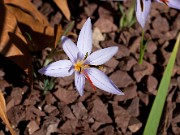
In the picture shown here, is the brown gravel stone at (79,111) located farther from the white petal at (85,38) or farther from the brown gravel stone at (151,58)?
the brown gravel stone at (151,58)

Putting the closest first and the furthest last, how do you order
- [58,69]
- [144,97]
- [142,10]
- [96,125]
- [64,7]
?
[58,69] → [142,10] → [96,125] → [144,97] → [64,7]

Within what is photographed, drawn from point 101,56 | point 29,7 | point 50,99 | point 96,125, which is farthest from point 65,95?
point 29,7

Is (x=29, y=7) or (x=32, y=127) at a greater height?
(x=29, y=7)

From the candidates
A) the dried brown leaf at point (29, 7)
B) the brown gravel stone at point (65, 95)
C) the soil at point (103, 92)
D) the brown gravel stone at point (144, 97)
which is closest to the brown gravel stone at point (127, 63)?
the soil at point (103, 92)

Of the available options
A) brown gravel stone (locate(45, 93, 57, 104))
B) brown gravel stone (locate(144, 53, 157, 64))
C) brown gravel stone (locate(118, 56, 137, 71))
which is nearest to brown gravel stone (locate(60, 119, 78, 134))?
brown gravel stone (locate(45, 93, 57, 104))

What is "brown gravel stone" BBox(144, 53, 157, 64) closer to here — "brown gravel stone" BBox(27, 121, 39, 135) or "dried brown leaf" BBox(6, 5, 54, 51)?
"dried brown leaf" BBox(6, 5, 54, 51)

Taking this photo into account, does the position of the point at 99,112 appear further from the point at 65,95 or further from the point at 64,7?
the point at 64,7

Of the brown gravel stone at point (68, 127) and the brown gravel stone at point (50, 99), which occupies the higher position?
the brown gravel stone at point (50, 99)

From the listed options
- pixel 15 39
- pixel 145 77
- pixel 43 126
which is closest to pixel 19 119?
pixel 43 126
